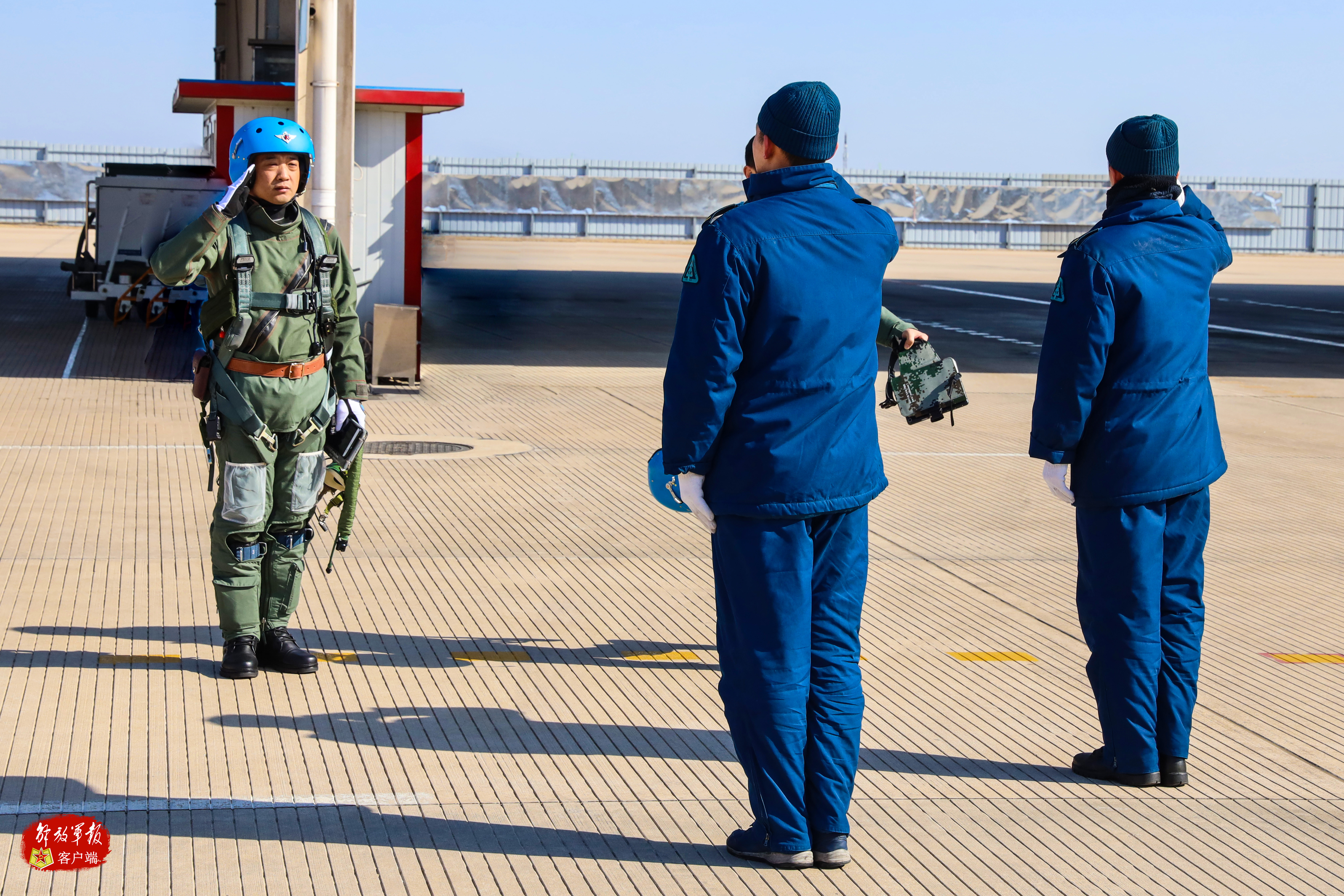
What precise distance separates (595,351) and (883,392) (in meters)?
4.17

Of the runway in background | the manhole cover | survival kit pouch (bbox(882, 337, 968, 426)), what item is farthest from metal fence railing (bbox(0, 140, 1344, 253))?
survival kit pouch (bbox(882, 337, 968, 426))

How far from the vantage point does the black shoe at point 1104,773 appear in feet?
14.2

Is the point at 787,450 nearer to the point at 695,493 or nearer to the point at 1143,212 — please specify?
the point at 695,493

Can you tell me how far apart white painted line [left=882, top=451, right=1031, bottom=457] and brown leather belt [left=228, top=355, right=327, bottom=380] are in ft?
20.1

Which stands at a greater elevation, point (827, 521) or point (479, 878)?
point (827, 521)

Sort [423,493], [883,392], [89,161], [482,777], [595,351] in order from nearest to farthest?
[482,777], [423,493], [883,392], [595,351], [89,161]

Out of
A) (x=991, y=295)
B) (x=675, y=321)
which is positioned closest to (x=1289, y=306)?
(x=991, y=295)

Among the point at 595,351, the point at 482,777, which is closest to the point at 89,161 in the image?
the point at 595,351

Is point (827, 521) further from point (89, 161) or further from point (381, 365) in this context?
point (89, 161)

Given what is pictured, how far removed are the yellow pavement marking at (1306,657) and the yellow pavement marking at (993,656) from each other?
93cm

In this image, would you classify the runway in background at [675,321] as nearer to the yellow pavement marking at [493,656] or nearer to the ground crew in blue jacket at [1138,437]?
the yellow pavement marking at [493,656]

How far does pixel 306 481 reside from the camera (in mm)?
5180

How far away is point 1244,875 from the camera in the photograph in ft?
12.2

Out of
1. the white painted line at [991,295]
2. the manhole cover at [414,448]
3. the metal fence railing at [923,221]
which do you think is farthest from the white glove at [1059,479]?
the metal fence railing at [923,221]
